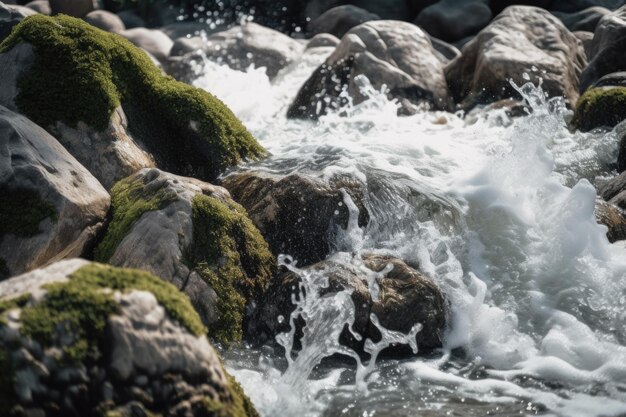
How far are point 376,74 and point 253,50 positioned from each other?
3.07m

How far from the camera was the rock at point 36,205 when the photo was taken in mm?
4898

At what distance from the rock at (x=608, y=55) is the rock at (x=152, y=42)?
695 centimetres

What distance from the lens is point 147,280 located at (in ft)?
10.1

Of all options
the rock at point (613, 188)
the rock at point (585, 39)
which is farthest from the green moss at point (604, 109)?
the rock at point (585, 39)

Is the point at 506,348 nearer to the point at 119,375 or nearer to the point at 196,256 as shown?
the point at 196,256

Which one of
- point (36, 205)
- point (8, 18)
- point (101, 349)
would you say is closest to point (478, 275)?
point (36, 205)

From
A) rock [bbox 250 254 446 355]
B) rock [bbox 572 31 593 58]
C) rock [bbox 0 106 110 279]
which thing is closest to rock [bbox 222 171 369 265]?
rock [bbox 250 254 446 355]

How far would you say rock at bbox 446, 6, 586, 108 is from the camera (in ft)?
35.3

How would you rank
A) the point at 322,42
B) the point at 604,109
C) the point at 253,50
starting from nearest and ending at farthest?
the point at 604,109, the point at 253,50, the point at 322,42

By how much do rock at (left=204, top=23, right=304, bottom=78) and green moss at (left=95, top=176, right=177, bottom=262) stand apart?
7.34 metres

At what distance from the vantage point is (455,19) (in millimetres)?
16859

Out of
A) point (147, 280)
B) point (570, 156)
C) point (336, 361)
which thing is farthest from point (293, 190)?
point (570, 156)

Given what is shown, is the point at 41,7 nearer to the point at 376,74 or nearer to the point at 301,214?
the point at 376,74

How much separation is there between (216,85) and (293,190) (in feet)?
21.3
